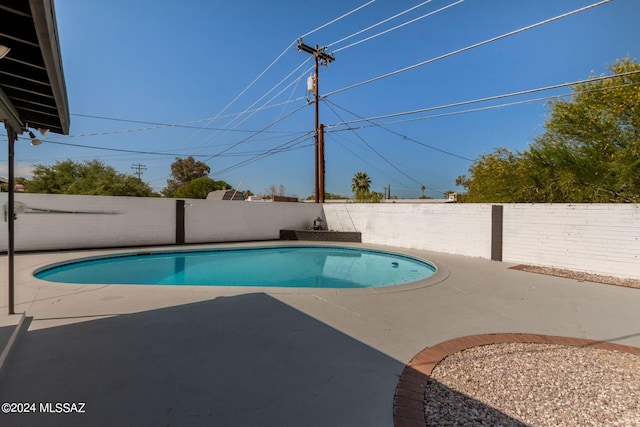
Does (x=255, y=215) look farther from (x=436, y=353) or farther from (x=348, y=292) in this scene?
(x=436, y=353)

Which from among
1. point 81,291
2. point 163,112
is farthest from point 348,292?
point 163,112

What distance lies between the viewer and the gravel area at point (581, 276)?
5.66 meters

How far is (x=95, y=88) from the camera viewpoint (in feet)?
49.2

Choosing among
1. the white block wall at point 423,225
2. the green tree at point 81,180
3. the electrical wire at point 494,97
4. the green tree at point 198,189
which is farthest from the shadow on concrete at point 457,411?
the green tree at point 198,189

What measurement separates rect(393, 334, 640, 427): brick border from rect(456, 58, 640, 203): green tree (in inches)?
290

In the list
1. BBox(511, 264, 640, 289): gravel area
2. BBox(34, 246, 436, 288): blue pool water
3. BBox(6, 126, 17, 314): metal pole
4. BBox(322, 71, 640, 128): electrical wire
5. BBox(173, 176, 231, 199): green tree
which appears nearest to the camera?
BBox(6, 126, 17, 314): metal pole

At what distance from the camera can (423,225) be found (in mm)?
10430

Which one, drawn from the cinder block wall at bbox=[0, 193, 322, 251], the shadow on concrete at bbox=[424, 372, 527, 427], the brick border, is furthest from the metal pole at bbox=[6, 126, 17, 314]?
the cinder block wall at bbox=[0, 193, 322, 251]

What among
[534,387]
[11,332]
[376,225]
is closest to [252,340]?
[11,332]

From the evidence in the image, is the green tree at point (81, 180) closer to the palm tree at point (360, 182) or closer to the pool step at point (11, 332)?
the pool step at point (11, 332)

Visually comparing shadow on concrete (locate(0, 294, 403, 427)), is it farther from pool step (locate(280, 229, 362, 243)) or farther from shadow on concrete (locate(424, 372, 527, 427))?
pool step (locate(280, 229, 362, 243))

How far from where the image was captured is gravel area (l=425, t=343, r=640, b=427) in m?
1.89

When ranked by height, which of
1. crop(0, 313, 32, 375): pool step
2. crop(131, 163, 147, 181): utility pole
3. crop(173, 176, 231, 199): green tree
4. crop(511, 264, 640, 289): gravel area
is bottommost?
crop(511, 264, 640, 289): gravel area

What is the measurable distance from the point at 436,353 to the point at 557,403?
0.90m
